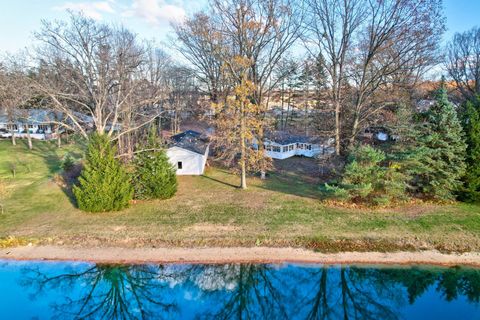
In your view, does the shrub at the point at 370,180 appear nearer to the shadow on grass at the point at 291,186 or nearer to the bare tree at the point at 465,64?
the shadow on grass at the point at 291,186

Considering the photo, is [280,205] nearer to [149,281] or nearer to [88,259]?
[149,281]

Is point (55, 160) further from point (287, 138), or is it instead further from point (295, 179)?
point (287, 138)

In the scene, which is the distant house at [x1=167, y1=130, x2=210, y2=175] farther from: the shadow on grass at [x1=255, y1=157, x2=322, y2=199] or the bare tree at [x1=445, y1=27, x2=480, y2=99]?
the bare tree at [x1=445, y1=27, x2=480, y2=99]

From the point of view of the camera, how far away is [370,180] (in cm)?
1864

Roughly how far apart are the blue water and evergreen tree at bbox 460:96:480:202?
7190mm

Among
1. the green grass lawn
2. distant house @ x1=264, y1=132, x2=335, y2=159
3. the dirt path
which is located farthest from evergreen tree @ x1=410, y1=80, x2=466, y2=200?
distant house @ x1=264, y1=132, x2=335, y2=159

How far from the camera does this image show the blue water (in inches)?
471

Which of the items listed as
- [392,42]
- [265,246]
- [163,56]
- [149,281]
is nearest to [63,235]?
[149,281]

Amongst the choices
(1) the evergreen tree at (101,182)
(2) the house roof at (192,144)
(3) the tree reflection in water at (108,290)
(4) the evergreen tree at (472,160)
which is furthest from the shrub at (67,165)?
(4) the evergreen tree at (472,160)

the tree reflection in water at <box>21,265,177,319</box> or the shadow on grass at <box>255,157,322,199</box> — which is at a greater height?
the shadow on grass at <box>255,157,322,199</box>

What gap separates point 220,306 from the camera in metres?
12.4

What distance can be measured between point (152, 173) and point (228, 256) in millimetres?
8284

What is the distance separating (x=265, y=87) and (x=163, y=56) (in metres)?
18.5

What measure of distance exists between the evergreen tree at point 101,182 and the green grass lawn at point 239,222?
61 cm
